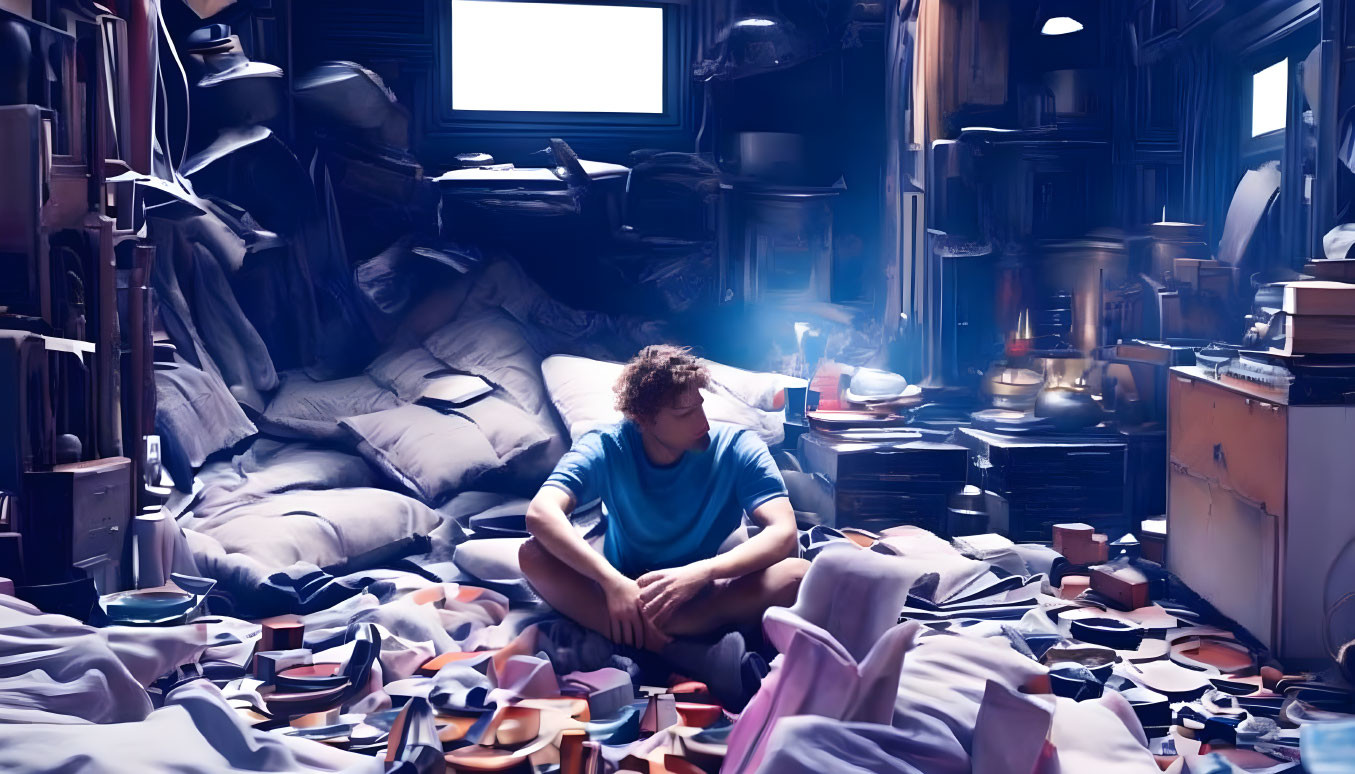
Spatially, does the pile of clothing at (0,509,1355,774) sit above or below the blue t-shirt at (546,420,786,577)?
below

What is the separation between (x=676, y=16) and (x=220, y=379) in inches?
113

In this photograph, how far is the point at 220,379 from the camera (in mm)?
4773

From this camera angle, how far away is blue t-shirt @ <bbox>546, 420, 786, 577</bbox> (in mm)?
3127

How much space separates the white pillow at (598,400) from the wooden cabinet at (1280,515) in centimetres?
192

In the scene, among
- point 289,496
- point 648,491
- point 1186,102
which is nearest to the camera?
point 648,491

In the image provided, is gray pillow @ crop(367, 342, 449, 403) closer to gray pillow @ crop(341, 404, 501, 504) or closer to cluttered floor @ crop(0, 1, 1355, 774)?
cluttered floor @ crop(0, 1, 1355, 774)

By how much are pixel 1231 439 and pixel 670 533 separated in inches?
64.6

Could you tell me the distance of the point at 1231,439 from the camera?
350cm

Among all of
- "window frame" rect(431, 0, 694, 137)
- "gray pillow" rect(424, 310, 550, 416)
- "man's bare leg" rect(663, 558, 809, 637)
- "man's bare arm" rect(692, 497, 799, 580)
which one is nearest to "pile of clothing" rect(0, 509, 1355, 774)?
"man's bare leg" rect(663, 558, 809, 637)

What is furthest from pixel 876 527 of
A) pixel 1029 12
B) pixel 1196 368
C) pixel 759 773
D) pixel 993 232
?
pixel 759 773

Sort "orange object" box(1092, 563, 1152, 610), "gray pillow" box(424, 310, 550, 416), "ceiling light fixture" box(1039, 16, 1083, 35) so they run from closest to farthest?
"orange object" box(1092, 563, 1152, 610) → "ceiling light fixture" box(1039, 16, 1083, 35) → "gray pillow" box(424, 310, 550, 416)

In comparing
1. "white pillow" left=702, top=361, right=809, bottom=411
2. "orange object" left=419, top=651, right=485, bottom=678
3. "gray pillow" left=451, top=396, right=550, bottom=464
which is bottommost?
"orange object" left=419, top=651, right=485, bottom=678

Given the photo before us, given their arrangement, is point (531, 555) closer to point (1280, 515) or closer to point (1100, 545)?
point (1280, 515)

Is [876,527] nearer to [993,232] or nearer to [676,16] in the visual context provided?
[993,232]
